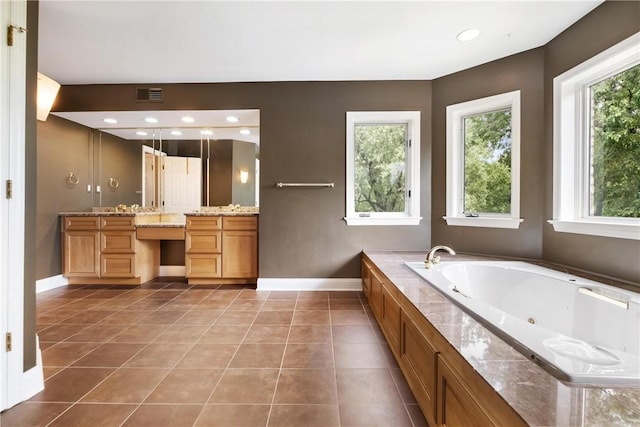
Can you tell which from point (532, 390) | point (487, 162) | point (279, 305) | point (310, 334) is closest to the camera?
point (532, 390)

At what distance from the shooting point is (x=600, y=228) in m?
1.93

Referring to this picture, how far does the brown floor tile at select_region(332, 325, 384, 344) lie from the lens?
2014 millimetres

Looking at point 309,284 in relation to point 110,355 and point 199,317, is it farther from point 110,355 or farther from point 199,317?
point 110,355

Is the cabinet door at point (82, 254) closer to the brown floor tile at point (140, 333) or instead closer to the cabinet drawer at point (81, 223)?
the cabinet drawer at point (81, 223)

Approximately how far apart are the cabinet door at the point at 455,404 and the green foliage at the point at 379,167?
7.72ft

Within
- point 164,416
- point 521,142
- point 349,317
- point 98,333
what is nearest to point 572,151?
point 521,142

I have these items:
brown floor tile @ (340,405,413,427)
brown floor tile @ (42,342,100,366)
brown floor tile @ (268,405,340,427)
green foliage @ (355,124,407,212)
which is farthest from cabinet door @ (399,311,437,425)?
brown floor tile @ (42,342,100,366)

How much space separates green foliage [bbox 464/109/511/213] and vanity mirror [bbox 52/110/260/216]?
2642mm

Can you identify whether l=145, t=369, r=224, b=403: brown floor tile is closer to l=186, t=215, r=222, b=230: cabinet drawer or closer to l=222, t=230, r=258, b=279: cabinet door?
l=222, t=230, r=258, b=279: cabinet door

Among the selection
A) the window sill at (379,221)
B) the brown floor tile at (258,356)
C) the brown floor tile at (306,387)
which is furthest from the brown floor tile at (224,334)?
the window sill at (379,221)

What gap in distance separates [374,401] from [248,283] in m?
2.39

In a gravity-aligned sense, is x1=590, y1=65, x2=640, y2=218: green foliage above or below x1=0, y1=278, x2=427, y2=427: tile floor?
above

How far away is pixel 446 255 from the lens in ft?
9.20

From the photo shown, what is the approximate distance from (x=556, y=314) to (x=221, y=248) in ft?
10.4
